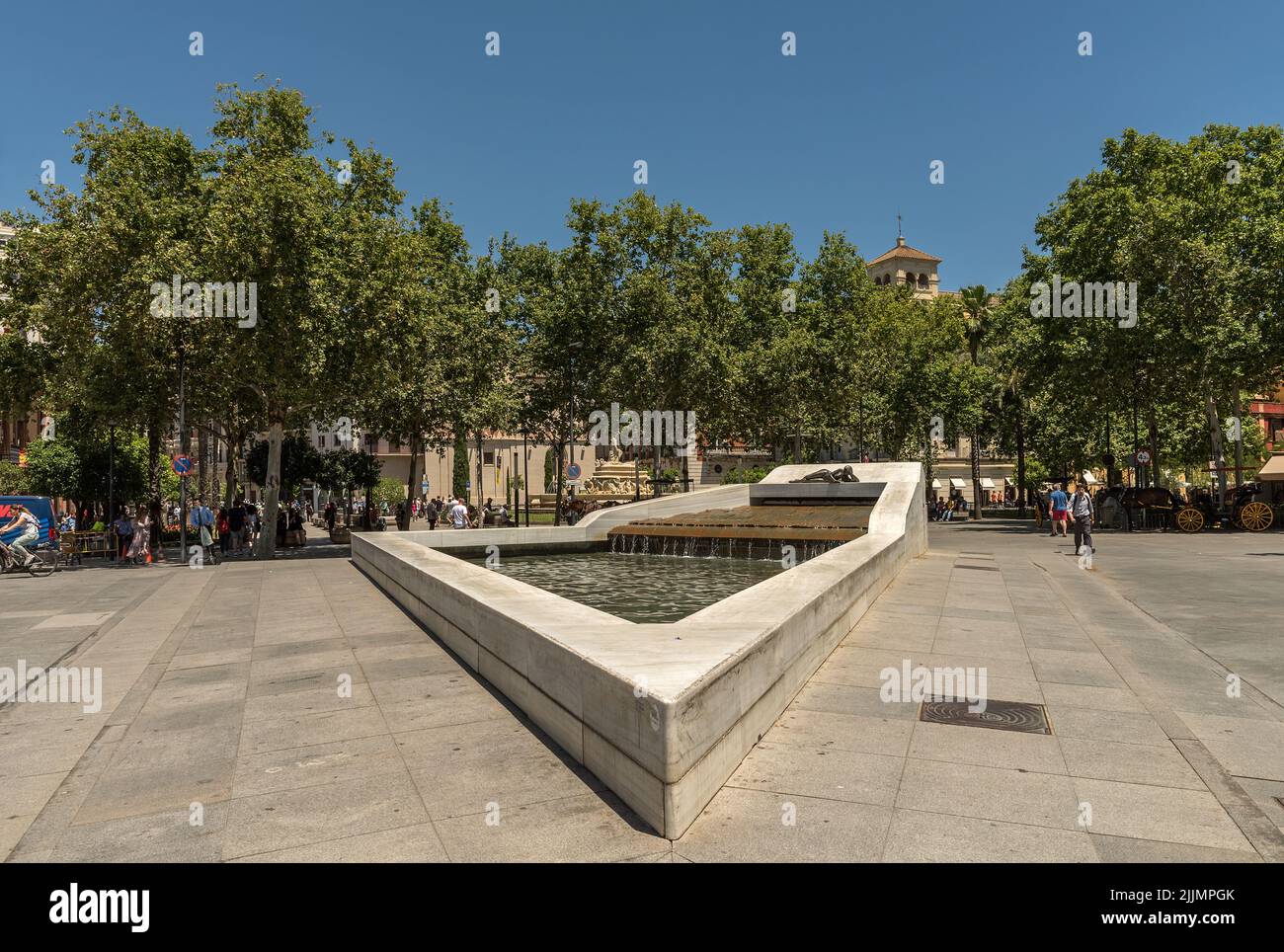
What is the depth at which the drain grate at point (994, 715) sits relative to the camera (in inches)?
220

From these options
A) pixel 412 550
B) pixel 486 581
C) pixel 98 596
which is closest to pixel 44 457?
pixel 98 596

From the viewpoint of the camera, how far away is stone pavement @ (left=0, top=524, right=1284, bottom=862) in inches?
151

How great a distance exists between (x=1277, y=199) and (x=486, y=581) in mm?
35645

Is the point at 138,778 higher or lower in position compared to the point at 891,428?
lower

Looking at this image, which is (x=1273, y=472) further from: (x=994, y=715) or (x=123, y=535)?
(x=123, y=535)

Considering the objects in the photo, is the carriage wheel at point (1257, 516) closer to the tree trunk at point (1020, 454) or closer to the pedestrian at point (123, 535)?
the tree trunk at point (1020, 454)

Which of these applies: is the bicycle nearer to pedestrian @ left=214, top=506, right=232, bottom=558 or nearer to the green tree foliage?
pedestrian @ left=214, top=506, right=232, bottom=558

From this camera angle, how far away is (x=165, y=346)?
2331 cm

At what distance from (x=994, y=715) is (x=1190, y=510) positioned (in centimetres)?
2697

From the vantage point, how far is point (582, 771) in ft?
15.6

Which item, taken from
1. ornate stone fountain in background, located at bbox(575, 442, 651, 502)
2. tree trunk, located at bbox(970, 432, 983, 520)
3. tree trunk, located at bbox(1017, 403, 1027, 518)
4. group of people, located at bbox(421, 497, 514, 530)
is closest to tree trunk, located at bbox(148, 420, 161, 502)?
group of people, located at bbox(421, 497, 514, 530)

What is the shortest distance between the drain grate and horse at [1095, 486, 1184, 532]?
26917 millimetres

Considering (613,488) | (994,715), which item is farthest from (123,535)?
(613,488)
